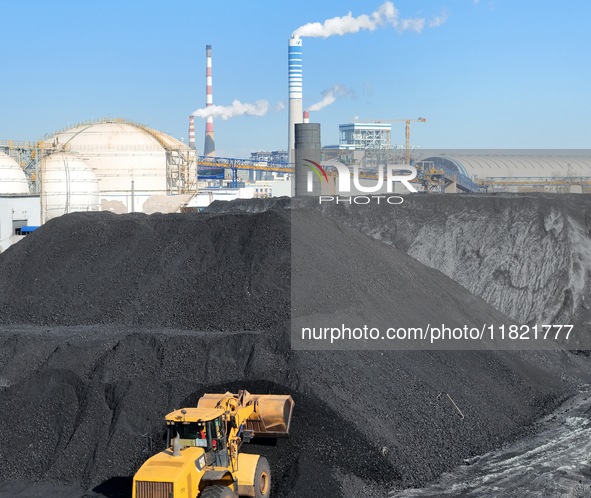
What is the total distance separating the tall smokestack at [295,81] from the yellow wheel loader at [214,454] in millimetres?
76214

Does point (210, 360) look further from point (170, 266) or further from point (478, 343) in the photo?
point (478, 343)

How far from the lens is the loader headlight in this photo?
10.1 meters

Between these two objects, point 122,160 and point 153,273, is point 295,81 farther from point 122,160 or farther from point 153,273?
point 153,273

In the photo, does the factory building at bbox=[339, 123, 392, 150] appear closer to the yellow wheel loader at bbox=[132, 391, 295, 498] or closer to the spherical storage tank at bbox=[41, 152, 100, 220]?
the spherical storage tank at bbox=[41, 152, 100, 220]

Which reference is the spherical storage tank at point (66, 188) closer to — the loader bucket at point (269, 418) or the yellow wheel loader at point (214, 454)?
the loader bucket at point (269, 418)

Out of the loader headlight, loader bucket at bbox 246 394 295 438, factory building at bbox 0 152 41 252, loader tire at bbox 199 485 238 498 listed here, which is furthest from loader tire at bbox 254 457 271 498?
factory building at bbox 0 152 41 252

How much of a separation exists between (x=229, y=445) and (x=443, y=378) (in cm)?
684

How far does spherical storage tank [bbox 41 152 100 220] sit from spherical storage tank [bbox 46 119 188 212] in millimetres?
7210

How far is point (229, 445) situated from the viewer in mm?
10781

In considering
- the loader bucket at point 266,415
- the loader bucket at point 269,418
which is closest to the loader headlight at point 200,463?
the loader bucket at point 266,415

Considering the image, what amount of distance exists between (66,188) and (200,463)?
1242 inches

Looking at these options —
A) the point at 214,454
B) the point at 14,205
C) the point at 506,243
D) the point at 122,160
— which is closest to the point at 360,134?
the point at 122,160

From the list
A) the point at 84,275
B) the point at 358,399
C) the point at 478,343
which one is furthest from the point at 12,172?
the point at 358,399

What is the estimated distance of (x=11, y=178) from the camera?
128 feet
